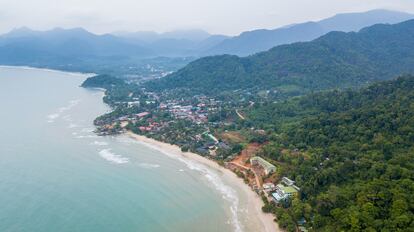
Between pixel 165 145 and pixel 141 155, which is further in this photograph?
pixel 165 145

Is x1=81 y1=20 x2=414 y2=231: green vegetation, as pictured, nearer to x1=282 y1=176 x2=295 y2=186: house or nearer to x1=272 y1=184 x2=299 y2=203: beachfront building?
x1=282 y1=176 x2=295 y2=186: house

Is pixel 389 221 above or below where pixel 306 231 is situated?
above

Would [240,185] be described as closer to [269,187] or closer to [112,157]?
[269,187]

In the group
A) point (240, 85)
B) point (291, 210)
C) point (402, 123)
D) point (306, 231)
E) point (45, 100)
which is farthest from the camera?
point (240, 85)

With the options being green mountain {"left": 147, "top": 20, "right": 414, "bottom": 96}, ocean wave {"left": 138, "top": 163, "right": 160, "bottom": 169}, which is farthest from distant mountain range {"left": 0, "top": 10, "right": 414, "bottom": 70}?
ocean wave {"left": 138, "top": 163, "right": 160, "bottom": 169}

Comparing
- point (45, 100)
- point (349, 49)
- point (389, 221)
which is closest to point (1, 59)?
point (45, 100)

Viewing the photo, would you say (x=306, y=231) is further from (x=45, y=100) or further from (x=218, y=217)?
(x=45, y=100)

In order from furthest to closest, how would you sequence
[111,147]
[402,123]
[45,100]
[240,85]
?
[240,85]
[45,100]
[111,147]
[402,123]

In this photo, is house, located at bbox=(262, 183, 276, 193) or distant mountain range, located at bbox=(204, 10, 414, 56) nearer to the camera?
house, located at bbox=(262, 183, 276, 193)
